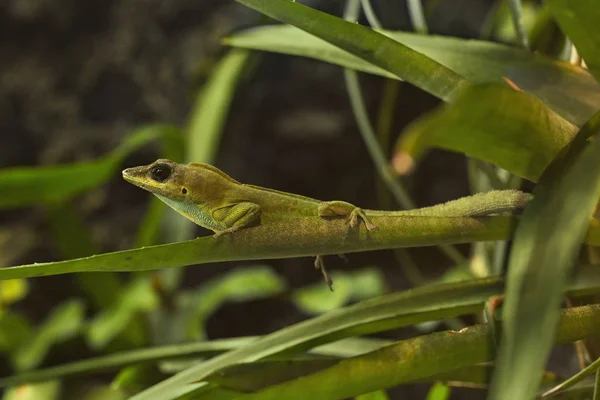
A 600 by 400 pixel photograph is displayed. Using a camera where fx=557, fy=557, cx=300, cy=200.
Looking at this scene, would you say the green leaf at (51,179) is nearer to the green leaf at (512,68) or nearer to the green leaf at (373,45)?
the green leaf at (512,68)

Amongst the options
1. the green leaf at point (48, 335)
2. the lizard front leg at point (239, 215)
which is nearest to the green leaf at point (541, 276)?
the lizard front leg at point (239, 215)

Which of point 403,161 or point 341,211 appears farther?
point 341,211

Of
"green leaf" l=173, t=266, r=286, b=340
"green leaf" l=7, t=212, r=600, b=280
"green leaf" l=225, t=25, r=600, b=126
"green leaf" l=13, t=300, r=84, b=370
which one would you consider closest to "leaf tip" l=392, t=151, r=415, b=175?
"green leaf" l=7, t=212, r=600, b=280

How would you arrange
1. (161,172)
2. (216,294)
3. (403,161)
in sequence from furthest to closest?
(216,294) → (161,172) → (403,161)

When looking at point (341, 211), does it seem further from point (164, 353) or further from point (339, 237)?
point (164, 353)

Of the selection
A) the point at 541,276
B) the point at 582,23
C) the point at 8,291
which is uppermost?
the point at 582,23

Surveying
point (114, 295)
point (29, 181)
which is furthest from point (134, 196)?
point (29, 181)

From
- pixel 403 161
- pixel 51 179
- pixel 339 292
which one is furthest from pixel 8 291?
pixel 403 161
